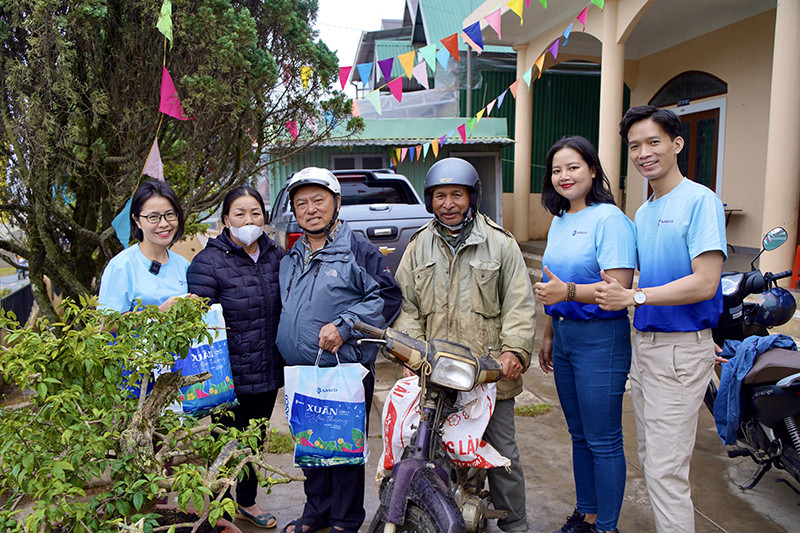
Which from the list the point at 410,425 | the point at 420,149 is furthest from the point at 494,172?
the point at 410,425

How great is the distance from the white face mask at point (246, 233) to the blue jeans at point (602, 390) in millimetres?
1474

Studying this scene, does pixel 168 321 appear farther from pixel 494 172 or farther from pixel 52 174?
pixel 494 172

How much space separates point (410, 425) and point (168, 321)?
1.04 meters

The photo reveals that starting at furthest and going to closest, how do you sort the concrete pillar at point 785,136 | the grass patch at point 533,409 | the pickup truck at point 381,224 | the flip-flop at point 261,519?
the concrete pillar at point 785,136 < the pickup truck at point 381,224 < the grass patch at point 533,409 < the flip-flop at point 261,519

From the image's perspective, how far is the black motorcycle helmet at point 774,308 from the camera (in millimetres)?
2994

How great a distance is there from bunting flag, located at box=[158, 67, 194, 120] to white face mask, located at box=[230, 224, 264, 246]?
1.33 metres

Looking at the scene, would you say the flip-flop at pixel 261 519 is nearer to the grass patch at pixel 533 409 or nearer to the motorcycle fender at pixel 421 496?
the motorcycle fender at pixel 421 496

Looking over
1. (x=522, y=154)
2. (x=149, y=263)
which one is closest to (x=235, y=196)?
(x=149, y=263)

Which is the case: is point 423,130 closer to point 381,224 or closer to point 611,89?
point 611,89

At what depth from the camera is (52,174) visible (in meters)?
3.66

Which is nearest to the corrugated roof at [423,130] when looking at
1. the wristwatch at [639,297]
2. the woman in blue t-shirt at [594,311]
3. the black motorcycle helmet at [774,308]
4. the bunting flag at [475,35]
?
the bunting flag at [475,35]

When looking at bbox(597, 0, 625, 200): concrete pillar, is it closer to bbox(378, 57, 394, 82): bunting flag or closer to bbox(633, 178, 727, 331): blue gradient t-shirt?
bbox(378, 57, 394, 82): bunting flag

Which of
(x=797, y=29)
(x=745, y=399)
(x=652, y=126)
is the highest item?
(x=797, y=29)

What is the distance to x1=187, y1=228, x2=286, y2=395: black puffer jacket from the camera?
2650 mm
